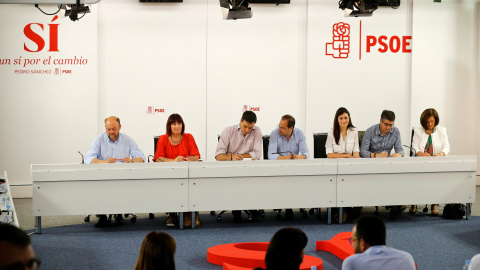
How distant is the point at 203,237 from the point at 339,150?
6.71ft

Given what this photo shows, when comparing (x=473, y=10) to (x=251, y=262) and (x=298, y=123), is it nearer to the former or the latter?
(x=298, y=123)

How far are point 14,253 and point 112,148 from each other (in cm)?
588

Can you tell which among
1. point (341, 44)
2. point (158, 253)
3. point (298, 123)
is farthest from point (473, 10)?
point (158, 253)

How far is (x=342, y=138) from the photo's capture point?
25.9ft

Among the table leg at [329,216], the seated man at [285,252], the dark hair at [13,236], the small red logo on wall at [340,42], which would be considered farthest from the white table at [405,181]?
the dark hair at [13,236]

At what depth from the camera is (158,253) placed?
2900 mm

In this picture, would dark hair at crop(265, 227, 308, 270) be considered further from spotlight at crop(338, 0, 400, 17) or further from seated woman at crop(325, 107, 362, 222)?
spotlight at crop(338, 0, 400, 17)

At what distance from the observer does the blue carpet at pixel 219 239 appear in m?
5.85

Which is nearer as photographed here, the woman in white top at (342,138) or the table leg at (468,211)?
the table leg at (468,211)

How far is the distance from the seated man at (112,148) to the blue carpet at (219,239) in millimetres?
576

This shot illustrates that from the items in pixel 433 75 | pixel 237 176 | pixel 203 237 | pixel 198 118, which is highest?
pixel 433 75

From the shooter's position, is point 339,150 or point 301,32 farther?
point 301,32

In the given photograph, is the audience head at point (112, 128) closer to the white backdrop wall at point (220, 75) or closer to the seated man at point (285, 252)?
the white backdrop wall at point (220, 75)

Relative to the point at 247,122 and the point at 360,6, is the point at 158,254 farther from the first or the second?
the point at 360,6
